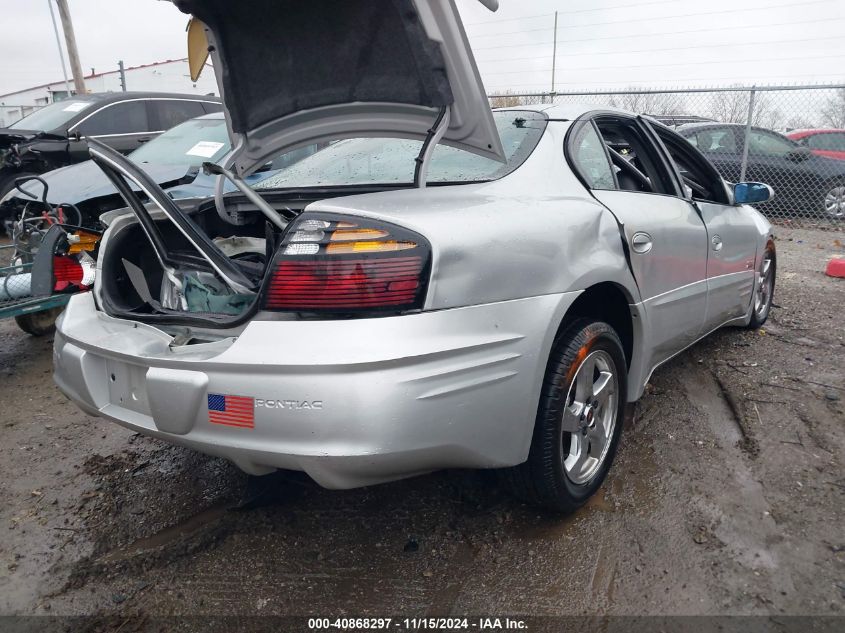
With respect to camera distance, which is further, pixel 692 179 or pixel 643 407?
pixel 692 179

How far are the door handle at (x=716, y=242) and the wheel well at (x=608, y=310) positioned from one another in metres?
0.97

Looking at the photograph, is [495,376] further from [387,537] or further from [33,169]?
[33,169]

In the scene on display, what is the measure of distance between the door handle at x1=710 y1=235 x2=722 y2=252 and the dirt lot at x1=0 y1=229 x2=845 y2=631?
85 centimetres

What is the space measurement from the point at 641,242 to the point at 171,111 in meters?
7.43

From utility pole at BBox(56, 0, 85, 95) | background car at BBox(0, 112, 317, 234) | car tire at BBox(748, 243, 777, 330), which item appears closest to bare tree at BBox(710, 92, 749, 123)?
car tire at BBox(748, 243, 777, 330)

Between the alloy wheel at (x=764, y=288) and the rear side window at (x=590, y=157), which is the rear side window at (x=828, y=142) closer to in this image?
the alloy wheel at (x=764, y=288)

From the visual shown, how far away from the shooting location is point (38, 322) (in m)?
4.90

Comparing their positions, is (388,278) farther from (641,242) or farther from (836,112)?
(836,112)

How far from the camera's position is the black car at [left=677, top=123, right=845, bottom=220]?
9484mm

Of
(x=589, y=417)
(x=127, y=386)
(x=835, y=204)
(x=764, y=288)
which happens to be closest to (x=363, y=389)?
(x=127, y=386)

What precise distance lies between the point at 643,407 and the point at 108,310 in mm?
2648

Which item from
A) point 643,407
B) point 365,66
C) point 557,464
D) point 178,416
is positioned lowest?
point 643,407

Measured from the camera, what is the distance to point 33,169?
7.14 meters

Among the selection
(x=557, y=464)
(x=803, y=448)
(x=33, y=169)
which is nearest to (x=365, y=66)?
(x=557, y=464)
